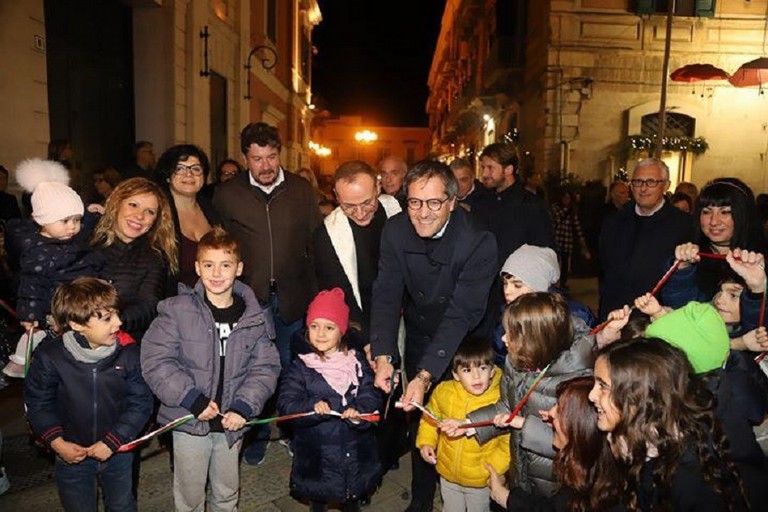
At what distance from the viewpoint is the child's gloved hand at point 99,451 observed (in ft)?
9.59

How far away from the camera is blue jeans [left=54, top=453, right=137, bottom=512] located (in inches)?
118

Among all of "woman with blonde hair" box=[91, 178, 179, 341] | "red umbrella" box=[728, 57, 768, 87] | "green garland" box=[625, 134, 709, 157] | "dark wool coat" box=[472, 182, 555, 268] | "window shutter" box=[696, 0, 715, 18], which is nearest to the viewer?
"woman with blonde hair" box=[91, 178, 179, 341]

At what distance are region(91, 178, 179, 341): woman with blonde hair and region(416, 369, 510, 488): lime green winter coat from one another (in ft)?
6.07

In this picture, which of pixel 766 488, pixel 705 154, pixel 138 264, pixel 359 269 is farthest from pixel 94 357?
pixel 705 154

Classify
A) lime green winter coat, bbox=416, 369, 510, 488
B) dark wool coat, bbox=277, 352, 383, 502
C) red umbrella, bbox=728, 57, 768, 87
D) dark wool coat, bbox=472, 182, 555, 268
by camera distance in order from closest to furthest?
lime green winter coat, bbox=416, 369, 510, 488, dark wool coat, bbox=277, 352, 383, 502, dark wool coat, bbox=472, 182, 555, 268, red umbrella, bbox=728, 57, 768, 87

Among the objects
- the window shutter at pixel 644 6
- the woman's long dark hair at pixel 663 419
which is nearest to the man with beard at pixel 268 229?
the woman's long dark hair at pixel 663 419

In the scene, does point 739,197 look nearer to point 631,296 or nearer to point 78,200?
point 631,296

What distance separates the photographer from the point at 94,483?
10.1 ft

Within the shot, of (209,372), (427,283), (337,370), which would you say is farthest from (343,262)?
(209,372)

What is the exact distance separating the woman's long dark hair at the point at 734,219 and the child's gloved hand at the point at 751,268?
0.56 meters

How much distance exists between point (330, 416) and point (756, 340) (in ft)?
7.76

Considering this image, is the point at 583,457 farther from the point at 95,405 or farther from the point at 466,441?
the point at 95,405

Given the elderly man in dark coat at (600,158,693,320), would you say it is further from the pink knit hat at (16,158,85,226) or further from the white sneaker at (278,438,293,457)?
the pink knit hat at (16,158,85,226)

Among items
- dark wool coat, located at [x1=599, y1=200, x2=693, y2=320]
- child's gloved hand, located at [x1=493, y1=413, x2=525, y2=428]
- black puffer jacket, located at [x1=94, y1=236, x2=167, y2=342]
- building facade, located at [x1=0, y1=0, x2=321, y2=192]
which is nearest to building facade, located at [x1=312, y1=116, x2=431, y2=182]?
building facade, located at [x1=0, y1=0, x2=321, y2=192]
